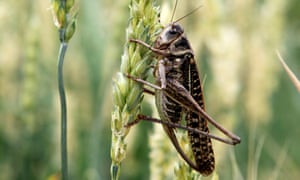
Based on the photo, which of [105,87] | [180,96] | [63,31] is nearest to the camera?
[63,31]

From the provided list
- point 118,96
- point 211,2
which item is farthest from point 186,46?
point 211,2

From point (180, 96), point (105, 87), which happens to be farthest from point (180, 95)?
point (105, 87)

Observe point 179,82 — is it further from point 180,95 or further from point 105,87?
point 105,87

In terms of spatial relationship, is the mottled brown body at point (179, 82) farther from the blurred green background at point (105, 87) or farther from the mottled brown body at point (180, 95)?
the blurred green background at point (105, 87)

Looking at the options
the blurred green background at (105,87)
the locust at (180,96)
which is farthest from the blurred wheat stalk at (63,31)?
the blurred green background at (105,87)

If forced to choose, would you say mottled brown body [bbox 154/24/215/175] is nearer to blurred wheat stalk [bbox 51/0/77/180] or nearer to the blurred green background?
blurred wheat stalk [bbox 51/0/77/180]

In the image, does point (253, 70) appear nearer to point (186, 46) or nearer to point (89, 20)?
point (89, 20)

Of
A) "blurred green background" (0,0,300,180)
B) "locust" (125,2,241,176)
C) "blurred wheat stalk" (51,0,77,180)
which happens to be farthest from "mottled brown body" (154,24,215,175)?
"blurred green background" (0,0,300,180)
